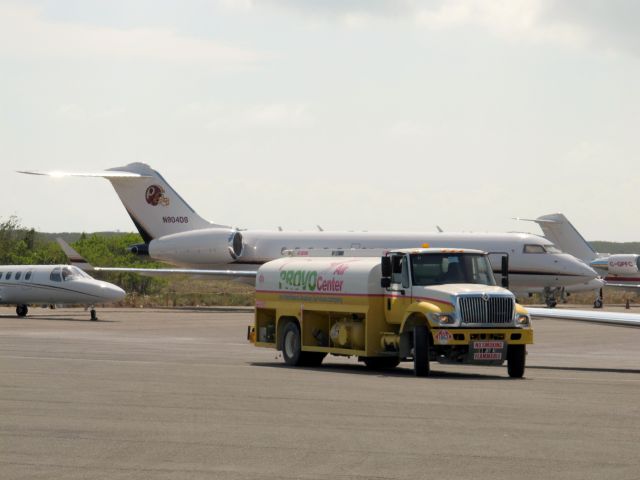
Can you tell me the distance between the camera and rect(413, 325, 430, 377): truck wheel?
23.3 metres

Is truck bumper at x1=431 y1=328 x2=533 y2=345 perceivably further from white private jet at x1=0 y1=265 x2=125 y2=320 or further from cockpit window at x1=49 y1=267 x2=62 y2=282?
cockpit window at x1=49 y1=267 x2=62 y2=282

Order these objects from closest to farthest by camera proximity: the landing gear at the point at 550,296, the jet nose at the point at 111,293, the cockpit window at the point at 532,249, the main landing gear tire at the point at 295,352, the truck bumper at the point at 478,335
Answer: the truck bumper at the point at 478,335 < the main landing gear tire at the point at 295,352 < the jet nose at the point at 111,293 < the cockpit window at the point at 532,249 < the landing gear at the point at 550,296

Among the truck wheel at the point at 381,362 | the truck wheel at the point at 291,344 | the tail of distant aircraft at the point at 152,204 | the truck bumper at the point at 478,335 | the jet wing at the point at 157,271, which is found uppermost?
the tail of distant aircraft at the point at 152,204

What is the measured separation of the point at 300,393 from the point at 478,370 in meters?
8.20

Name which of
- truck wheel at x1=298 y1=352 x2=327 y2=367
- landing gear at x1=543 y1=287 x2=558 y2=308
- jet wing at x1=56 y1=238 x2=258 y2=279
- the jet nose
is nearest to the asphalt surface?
truck wheel at x1=298 y1=352 x2=327 y2=367

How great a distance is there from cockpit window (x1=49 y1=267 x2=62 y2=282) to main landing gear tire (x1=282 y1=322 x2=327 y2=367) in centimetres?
2703

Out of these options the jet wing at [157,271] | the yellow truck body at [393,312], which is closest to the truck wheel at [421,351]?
the yellow truck body at [393,312]

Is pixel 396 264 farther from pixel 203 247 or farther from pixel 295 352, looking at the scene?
pixel 203 247

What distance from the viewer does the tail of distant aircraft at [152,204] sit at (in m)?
66.9

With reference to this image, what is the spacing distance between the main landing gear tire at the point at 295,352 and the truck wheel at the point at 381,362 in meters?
0.90

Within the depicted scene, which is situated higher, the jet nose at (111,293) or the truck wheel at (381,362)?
the jet nose at (111,293)

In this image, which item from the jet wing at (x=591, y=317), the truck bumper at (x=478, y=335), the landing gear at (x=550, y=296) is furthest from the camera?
the landing gear at (x=550, y=296)

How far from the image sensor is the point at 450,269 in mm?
24703

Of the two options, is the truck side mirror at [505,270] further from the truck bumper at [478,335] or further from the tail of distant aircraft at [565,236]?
the tail of distant aircraft at [565,236]
